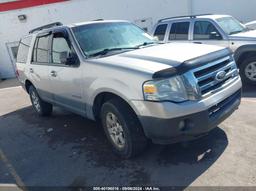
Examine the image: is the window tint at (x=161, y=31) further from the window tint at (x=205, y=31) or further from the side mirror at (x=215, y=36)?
the side mirror at (x=215, y=36)

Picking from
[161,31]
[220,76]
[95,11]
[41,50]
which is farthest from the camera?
[95,11]

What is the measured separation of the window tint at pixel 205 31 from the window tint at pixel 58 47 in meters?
3.99

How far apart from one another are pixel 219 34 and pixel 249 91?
5.32ft

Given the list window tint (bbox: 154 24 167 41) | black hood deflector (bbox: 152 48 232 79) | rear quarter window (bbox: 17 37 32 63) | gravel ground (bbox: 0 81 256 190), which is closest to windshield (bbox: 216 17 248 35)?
window tint (bbox: 154 24 167 41)

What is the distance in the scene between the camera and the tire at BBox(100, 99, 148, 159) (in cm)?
361

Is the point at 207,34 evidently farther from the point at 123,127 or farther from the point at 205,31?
the point at 123,127

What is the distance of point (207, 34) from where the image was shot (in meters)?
7.20

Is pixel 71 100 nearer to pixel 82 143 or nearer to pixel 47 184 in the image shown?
pixel 82 143

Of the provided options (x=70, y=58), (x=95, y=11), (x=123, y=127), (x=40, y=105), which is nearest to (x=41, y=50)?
(x=40, y=105)

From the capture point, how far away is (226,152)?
3.79 meters

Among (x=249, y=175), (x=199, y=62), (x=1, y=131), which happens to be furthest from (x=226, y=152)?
(x=1, y=131)

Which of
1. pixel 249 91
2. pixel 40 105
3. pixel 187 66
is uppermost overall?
pixel 187 66

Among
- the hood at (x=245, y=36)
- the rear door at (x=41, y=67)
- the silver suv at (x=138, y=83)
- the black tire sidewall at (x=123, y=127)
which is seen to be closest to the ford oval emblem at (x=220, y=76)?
the silver suv at (x=138, y=83)

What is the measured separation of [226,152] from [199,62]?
4.42ft
